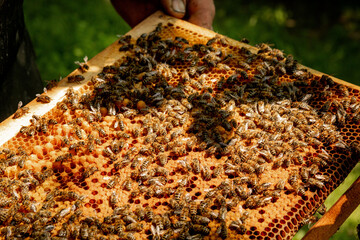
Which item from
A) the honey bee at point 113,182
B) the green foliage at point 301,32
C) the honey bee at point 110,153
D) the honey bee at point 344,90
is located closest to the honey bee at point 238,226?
the honey bee at point 113,182

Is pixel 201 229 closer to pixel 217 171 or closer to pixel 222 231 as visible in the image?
pixel 222 231

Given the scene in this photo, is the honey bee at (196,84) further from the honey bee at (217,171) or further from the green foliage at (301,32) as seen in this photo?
the green foliage at (301,32)

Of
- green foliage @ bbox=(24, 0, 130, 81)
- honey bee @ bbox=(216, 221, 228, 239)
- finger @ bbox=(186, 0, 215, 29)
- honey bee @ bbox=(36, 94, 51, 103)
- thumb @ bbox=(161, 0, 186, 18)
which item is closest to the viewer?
honey bee @ bbox=(216, 221, 228, 239)

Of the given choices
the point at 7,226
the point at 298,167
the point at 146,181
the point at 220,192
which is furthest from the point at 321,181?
the point at 7,226

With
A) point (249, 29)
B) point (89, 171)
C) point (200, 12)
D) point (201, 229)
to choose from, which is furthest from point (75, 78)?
point (249, 29)

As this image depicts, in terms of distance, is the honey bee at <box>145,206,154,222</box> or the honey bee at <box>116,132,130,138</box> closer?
the honey bee at <box>145,206,154,222</box>

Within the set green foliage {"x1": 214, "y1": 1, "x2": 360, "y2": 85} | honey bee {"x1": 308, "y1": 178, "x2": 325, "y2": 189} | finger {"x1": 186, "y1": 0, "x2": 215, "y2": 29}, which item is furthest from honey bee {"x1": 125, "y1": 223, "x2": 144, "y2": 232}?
green foliage {"x1": 214, "y1": 1, "x2": 360, "y2": 85}

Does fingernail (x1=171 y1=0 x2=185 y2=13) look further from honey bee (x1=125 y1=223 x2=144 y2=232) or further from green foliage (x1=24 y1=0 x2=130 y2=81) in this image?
green foliage (x1=24 y1=0 x2=130 y2=81)
